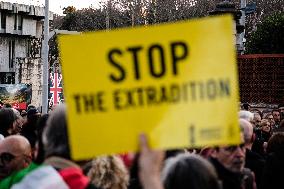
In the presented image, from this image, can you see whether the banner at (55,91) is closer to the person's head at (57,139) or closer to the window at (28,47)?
the person's head at (57,139)

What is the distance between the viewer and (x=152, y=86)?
3211 mm

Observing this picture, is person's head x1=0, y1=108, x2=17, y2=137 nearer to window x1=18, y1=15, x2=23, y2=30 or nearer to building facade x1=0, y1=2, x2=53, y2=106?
building facade x1=0, y1=2, x2=53, y2=106

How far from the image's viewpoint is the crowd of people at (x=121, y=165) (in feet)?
11.1

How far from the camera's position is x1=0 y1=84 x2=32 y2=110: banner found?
20672mm

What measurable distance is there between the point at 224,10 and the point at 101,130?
12.9 m

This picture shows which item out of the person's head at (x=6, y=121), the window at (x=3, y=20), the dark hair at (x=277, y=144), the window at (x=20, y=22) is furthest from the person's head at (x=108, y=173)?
the window at (x=20, y=22)

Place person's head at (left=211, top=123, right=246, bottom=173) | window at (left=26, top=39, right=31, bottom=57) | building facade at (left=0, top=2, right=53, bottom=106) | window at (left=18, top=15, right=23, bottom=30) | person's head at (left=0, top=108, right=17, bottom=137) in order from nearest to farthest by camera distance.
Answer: person's head at (left=211, top=123, right=246, bottom=173), person's head at (left=0, top=108, right=17, bottom=137), building facade at (left=0, top=2, right=53, bottom=106), window at (left=18, top=15, right=23, bottom=30), window at (left=26, top=39, right=31, bottom=57)

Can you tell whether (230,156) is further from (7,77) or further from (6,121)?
(7,77)

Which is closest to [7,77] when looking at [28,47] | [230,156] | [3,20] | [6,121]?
[28,47]

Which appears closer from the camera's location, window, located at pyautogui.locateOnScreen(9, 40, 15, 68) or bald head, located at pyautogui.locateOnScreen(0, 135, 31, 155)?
bald head, located at pyautogui.locateOnScreen(0, 135, 31, 155)

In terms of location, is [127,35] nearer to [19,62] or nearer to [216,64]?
[216,64]

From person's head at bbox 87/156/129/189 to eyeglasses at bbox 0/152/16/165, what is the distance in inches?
21.6

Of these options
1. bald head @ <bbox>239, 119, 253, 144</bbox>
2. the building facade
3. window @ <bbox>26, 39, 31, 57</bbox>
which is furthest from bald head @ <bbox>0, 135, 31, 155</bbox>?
window @ <bbox>26, 39, 31, 57</bbox>

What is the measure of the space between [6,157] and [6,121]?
204cm
